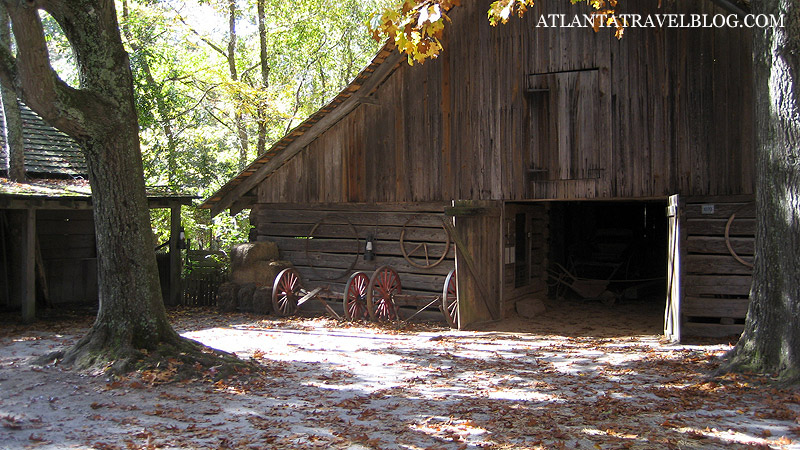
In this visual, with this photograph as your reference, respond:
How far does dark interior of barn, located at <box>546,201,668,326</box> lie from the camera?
15602 mm

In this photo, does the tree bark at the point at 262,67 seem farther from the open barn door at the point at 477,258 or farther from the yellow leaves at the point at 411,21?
the yellow leaves at the point at 411,21

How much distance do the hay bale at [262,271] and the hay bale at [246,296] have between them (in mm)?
192

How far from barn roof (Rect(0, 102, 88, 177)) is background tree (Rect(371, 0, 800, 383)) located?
12.4 metres

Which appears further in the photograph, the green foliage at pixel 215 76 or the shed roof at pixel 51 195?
the green foliage at pixel 215 76

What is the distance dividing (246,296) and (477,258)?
516 centimetres

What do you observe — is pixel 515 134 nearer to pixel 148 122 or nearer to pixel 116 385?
pixel 116 385

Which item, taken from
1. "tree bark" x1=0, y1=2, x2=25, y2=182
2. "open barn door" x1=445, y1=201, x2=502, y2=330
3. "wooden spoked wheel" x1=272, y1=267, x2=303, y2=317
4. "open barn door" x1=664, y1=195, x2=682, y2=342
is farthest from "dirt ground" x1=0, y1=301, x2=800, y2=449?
"tree bark" x1=0, y1=2, x2=25, y2=182

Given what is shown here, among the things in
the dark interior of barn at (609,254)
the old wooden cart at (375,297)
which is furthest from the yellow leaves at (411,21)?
the dark interior of barn at (609,254)

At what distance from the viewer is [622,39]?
10.9 m

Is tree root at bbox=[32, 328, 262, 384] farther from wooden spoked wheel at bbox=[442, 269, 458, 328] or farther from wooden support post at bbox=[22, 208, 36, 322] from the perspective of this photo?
wooden spoked wheel at bbox=[442, 269, 458, 328]

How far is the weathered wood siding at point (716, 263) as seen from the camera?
10.4 meters

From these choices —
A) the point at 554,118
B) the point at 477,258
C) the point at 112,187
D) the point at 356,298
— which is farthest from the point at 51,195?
the point at 554,118

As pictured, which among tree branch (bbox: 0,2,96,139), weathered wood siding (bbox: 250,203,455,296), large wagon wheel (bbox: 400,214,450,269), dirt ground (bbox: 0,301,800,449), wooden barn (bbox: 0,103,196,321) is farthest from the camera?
wooden barn (bbox: 0,103,196,321)

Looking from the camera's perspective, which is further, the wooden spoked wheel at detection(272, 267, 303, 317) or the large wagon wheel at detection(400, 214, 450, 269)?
the wooden spoked wheel at detection(272, 267, 303, 317)
